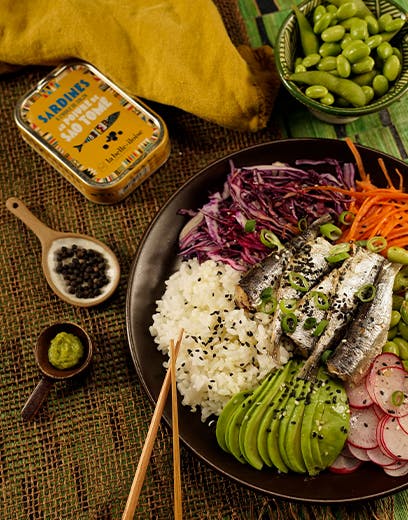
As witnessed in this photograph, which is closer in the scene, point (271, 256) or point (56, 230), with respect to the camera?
point (271, 256)

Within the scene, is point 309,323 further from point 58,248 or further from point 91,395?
point 58,248

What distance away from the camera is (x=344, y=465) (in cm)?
293

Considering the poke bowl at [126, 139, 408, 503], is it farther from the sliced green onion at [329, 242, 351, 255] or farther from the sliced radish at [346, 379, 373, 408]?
the sliced green onion at [329, 242, 351, 255]

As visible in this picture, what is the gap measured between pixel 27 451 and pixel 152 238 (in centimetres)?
146

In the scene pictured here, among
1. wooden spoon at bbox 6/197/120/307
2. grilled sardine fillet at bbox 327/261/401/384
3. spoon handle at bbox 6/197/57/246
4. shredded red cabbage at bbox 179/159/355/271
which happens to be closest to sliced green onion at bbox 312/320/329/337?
grilled sardine fillet at bbox 327/261/401/384

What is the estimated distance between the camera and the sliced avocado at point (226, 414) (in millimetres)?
2930

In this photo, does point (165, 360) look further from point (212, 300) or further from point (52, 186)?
point (52, 186)

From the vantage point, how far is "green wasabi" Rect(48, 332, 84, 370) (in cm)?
323

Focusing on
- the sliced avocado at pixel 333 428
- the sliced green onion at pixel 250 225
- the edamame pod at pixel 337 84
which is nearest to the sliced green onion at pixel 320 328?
the sliced avocado at pixel 333 428

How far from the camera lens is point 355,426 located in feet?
9.53

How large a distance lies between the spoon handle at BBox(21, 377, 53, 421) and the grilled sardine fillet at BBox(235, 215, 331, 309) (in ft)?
3.99

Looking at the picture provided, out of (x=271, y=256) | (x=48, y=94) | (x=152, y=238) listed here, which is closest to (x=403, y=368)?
(x=271, y=256)

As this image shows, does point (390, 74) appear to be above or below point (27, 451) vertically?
above

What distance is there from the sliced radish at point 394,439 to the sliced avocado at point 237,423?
65 centimetres
